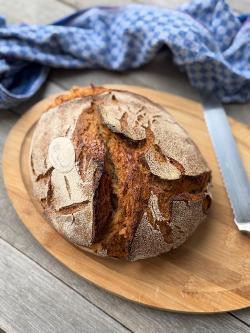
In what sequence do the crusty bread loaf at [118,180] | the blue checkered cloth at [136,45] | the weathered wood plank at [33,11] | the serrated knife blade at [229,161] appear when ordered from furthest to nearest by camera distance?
the weathered wood plank at [33,11], the blue checkered cloth at [136,45], the serrated knife blade at [229,161], the crusty bread loaf at [118,180]

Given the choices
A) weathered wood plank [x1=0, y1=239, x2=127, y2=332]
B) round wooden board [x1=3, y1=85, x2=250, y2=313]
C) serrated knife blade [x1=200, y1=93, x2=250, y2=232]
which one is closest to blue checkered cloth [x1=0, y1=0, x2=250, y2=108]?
serrated knife blade [x1=200, y1=93, x2=250, y2=232]

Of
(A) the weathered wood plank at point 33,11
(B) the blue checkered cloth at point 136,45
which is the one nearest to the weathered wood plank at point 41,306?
(B) the blue checkered cloth at point 136,45

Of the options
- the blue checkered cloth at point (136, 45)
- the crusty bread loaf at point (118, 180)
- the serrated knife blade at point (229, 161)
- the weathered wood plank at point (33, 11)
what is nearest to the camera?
the crusty bread loaf at point (118, 180)

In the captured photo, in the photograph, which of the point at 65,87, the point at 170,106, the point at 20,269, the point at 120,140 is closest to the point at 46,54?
→ the point at 65,87

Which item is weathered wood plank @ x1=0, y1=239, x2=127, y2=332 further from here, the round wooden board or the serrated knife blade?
the serrated knife blade

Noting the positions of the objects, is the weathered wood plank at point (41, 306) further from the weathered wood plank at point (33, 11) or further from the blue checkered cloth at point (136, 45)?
the weathered wood plank at point (33, 11)

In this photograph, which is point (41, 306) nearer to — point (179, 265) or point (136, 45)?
point (179, 265)

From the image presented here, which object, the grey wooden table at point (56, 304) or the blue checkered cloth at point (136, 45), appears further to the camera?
the blue checkered cloth at point (136, 45)
